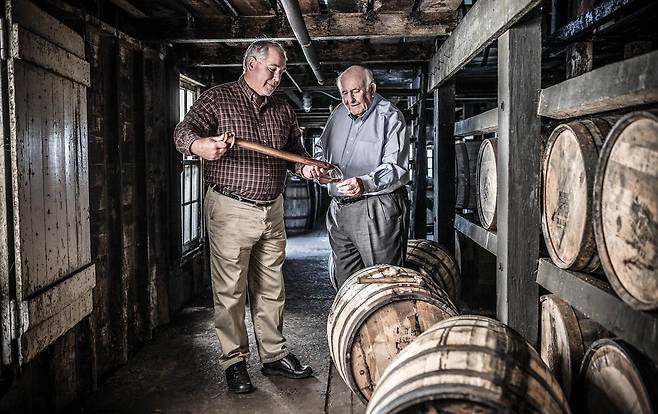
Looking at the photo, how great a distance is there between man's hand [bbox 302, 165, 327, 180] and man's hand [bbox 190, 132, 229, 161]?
0.60 m

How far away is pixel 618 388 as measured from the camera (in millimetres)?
1858

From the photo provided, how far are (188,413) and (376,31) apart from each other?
299 cm

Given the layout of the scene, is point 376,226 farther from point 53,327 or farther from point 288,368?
point 53,327

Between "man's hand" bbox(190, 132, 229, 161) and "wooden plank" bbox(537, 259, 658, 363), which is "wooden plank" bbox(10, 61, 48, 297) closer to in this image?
"man's hand" bbox(190, 132, 229, 161)

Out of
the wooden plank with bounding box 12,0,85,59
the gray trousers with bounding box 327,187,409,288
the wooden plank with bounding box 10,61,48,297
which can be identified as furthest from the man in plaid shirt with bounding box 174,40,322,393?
the wooden plank with bounding box 10,61,48,297

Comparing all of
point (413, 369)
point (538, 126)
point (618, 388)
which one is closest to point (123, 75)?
point (538, 126)

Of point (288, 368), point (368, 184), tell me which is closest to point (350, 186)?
point (368, 184)

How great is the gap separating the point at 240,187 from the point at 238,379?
3.77 feet

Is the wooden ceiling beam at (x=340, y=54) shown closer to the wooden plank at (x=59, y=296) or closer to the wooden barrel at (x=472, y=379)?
the wooden plank at (x=59, y=296)

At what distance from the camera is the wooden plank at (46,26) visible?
244 cm

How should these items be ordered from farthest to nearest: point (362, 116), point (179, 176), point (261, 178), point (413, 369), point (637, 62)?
point (179, 176), point (362, 116), point (261, 178), point (413, 369), point (637, 62)

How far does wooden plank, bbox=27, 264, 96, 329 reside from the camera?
257 cm

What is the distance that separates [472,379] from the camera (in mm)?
1652

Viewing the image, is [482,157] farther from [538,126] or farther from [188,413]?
[188,413]
